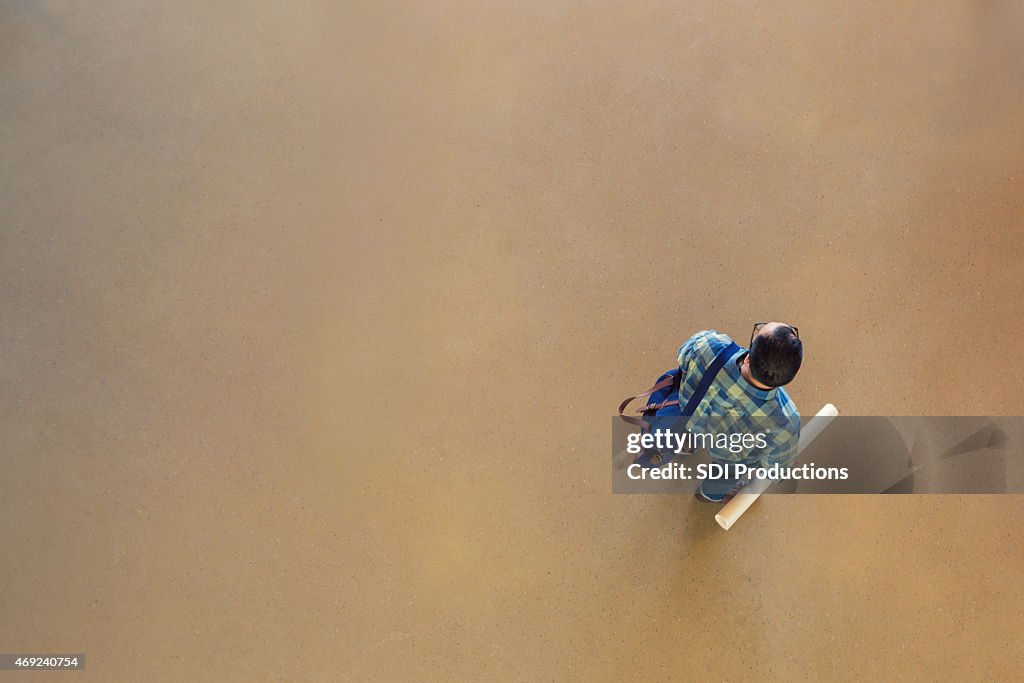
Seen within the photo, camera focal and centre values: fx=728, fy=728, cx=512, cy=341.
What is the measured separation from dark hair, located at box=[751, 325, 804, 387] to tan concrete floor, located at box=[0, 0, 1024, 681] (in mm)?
1016

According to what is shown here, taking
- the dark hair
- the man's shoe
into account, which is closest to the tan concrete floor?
the man's shoe

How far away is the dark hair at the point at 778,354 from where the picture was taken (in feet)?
5.50

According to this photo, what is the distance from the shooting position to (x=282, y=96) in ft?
9.95

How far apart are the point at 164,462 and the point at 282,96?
5.06ft

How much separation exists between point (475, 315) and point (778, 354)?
1358mm

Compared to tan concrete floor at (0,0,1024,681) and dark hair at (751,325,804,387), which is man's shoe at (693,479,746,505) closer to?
tan concrete floor at (0,0,1024,681)

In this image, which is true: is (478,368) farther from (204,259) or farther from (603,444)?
(204,259)

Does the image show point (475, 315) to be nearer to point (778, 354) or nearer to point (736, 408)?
point (736, 408)

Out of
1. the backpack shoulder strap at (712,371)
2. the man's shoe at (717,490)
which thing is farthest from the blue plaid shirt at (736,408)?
the man's shoe at (717,490)

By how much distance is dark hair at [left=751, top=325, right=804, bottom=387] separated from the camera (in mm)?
1678

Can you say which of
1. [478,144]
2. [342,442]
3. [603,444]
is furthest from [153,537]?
[478,144]

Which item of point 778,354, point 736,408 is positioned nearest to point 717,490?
point 736,408

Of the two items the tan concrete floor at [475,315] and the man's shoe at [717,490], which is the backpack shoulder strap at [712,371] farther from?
the tan concrete floor at [475,315]

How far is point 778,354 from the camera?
1.69 m
